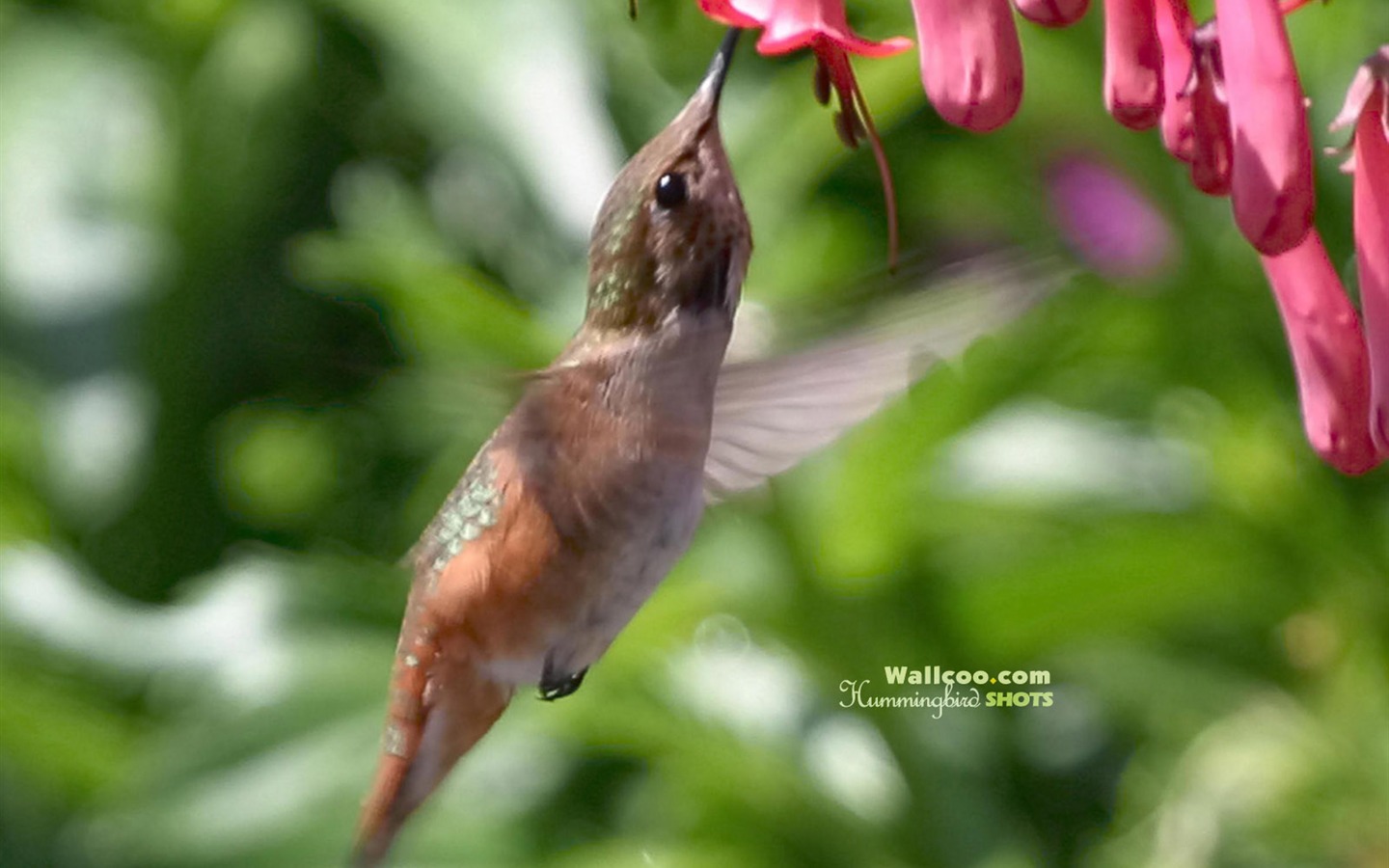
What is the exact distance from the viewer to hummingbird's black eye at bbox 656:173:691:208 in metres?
0.94

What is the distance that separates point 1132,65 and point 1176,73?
2.2 inches

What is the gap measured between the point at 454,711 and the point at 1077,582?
0.55 m

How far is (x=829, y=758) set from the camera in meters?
1.57

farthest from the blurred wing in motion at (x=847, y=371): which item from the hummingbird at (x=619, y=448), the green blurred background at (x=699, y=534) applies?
Answer: the green blurred background at (x=699, y=534)

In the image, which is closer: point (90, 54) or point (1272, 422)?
point (1272, 422)

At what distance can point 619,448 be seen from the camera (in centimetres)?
107

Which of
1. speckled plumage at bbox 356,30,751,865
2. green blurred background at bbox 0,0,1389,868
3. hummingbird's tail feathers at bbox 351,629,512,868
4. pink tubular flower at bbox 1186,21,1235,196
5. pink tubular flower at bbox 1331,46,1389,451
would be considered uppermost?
pink tubular flower at bbox 1186,21,1235,196

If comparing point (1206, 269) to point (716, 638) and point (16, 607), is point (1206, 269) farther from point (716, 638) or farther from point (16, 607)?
point (16, 607)

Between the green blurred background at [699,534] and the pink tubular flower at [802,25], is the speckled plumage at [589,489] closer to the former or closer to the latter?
the pink tubular flower at [802,25]

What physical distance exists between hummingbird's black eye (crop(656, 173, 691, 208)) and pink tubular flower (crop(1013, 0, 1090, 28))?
0.24m

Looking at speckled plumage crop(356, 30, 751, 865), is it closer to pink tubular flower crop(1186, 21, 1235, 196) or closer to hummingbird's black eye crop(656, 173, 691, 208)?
hummingbird's black eye crop(656, 173, 691, 208)

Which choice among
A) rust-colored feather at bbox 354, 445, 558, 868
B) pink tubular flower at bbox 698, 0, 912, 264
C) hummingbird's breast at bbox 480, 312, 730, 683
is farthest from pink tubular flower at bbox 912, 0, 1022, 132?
rust-colored feather at bbox 354, 445, 558, 868

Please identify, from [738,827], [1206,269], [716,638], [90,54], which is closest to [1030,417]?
[1206,269]

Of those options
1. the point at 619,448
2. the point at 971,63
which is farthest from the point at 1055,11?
the point at 619,448
